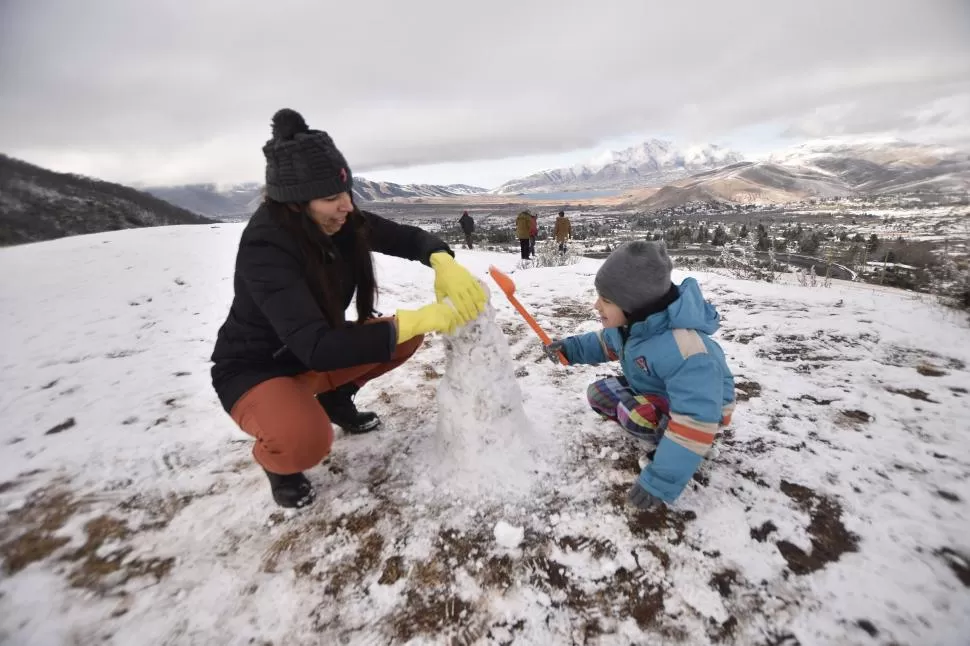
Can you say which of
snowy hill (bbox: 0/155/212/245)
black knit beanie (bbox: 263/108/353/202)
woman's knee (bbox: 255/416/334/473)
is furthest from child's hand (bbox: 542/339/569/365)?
snowy hill (bbox: 0/155/212/245)

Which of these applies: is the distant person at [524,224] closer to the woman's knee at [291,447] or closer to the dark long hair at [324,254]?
the dark long hair at [324,254]

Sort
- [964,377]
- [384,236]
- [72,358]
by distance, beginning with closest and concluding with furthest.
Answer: [384,236] → [964,377] → [72,358]

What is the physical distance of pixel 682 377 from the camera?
164cm

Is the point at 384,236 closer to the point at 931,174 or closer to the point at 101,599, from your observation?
the point at 101,599

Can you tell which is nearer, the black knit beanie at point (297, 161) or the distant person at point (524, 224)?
the black knit beanie at point (297, 161)

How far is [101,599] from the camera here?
1.41 metres

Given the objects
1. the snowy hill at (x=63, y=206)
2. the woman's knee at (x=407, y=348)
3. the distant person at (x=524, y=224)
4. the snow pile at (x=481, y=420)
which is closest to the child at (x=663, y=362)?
the snow pile at (x=481, y=420)

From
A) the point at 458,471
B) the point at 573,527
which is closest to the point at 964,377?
the point at 573,527

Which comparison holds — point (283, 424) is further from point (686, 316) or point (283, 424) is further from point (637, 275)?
point (686, 316)

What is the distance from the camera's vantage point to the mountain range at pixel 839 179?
67.2 metres

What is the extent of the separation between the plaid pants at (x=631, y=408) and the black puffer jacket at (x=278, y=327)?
1.22 meters

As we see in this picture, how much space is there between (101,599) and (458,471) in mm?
1359

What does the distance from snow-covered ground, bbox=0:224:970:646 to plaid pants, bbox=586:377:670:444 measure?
4.9 inches

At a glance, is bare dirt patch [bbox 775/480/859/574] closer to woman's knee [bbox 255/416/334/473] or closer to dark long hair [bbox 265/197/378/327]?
woman's knee [bbox 255/416/334/473]
